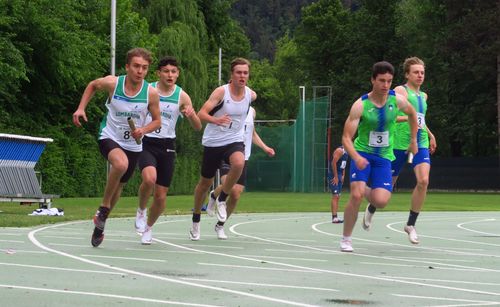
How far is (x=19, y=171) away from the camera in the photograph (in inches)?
885

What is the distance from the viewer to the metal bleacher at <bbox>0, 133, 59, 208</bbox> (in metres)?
21.5

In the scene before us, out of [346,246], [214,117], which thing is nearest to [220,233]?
[214,117]

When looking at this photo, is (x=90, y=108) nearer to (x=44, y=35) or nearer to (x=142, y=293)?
(x=44, y=35)

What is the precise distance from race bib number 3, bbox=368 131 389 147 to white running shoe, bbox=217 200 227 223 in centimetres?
274

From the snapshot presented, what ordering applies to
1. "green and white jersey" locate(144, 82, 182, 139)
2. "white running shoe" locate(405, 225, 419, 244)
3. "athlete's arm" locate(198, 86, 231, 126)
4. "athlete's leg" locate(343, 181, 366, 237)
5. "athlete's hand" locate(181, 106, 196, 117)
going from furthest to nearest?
1. "white running shoe" locate(405, 225, 419, 244)
2. "athlete's arm" locate(198, 86, 231, 126)
3. "green and white jersey" locate(144, 82, 182, 139)
4. "athlete's hand" locate(181, 106, 196, 117)
5. "athlete's leg" locate(343, 181, 366, 237)

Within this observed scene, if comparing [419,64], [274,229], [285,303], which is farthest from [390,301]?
[274,229]

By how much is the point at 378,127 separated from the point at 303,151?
3778 cm

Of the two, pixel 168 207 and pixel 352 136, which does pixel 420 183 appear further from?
pixel 168 207

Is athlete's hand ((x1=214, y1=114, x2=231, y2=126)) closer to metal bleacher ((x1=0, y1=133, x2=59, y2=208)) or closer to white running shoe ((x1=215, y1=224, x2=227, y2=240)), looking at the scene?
white running shoe ((x1=215, y1=224, x2=227, y2=240))

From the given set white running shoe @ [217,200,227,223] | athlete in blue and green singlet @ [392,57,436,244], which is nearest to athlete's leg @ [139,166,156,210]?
white running shoe @ [217,200,227,223]

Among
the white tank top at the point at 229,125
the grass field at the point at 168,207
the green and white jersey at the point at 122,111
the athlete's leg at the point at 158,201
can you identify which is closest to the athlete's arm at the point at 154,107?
the green and white jersey at the point at 122,111

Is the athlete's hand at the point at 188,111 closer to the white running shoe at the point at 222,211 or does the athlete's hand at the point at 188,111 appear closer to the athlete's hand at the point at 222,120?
the athlete's hand at the point at 222,120

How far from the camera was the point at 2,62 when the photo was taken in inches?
1340

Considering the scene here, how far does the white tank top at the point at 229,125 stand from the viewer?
1332 centimetres
